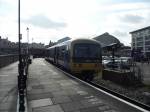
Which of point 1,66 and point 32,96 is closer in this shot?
point 32,96

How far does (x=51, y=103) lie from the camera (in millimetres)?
10656

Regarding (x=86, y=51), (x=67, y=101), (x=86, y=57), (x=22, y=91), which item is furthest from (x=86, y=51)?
(x=22, y=91)

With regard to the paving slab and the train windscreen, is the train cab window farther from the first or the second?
the paving slab

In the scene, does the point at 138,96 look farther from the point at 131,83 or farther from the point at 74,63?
the point at 74,63

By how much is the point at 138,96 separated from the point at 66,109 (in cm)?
595

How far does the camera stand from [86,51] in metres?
20.8

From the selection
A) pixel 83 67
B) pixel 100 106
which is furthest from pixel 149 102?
pixel 83 67

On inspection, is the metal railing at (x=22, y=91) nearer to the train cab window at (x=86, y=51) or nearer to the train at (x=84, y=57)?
the train at (x=84, y=57)

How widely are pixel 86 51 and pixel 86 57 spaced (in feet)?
1.61

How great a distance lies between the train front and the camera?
67.4 feet

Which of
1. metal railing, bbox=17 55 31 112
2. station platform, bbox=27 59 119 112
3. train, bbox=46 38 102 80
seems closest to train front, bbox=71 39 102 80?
train, bbox=46 38 102 80

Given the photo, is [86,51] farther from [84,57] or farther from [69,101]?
[69,101]

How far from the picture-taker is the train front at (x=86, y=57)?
20531 millimetres

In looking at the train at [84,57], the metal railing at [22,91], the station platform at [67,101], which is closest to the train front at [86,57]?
the train at [84,57]
